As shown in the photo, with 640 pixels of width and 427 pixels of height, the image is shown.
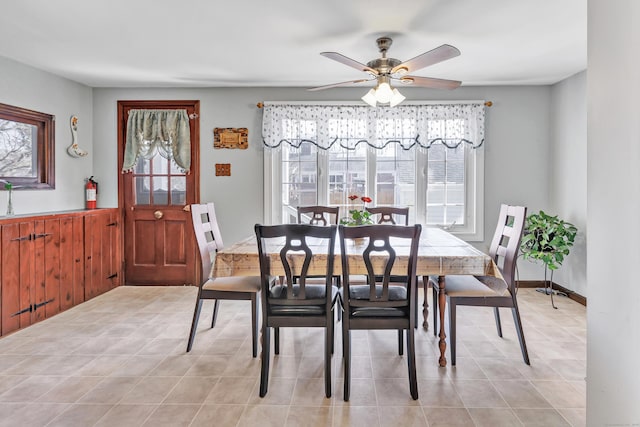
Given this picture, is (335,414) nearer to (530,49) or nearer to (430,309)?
(430,309)

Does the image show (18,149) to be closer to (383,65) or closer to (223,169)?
(223,169)

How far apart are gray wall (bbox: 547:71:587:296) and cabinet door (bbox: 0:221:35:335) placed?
5.15m

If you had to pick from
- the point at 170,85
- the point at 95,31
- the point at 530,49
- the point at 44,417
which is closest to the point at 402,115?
the point at 530,49

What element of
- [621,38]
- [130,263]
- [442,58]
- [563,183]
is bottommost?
[130,263]

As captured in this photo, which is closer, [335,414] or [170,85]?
[335,414]

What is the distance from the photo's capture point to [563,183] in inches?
166

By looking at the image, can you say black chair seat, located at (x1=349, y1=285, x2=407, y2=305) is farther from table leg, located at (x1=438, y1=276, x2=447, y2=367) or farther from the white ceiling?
the white ceiling

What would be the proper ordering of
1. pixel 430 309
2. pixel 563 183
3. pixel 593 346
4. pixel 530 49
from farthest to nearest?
1. pixel 563 183
2. pixel 430 309
3. pixel 530 49
4. pixel 593 346

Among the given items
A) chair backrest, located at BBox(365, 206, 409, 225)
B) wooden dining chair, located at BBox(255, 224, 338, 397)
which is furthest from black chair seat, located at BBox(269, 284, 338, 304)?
chair backrest, located at BBox(365, 206, 409, 225)

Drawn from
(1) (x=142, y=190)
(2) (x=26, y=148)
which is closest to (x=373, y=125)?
(1) (x=142, y=190)

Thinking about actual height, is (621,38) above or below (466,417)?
above

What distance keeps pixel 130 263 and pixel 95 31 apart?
2.66 meters

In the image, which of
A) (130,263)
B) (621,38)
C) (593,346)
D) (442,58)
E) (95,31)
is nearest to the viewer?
(621,38)

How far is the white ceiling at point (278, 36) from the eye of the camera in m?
2.55
